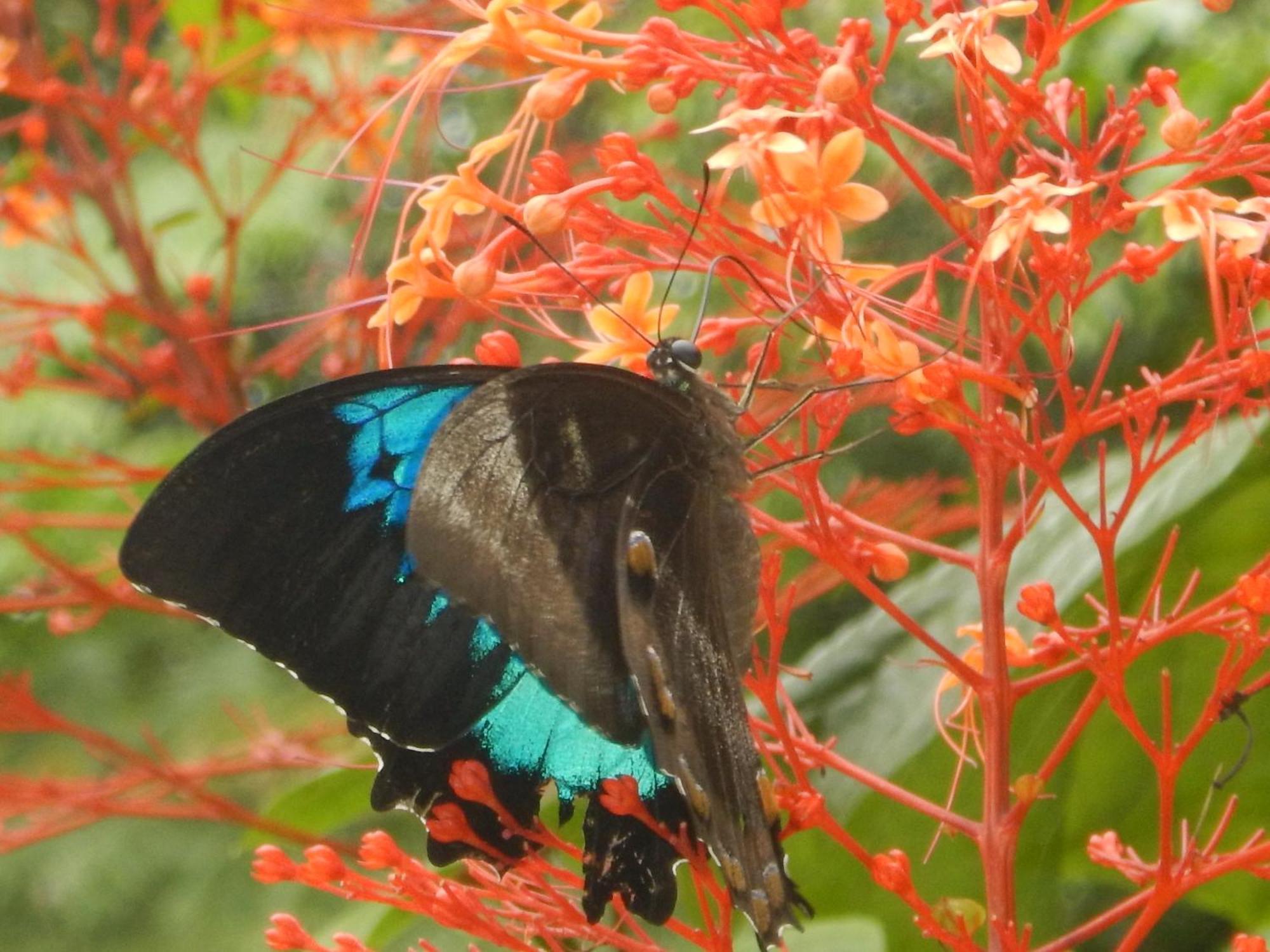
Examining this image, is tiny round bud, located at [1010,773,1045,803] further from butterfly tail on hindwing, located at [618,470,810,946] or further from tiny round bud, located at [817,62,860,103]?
tiny round bud, located at [817,62,860,103]

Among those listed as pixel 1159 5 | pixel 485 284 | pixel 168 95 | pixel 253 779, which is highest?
pixel 1159 5

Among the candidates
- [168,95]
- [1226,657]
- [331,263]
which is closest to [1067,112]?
[1226,657]

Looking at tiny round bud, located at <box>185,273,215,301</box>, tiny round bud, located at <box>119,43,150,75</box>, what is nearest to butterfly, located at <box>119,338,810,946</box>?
tiny round bud, located at <box>185,273,215,301</box>

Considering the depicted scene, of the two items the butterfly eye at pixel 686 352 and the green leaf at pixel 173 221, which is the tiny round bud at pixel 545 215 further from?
the green leaf at pixel 173 221

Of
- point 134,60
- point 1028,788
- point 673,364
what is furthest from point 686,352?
A: point 134,60

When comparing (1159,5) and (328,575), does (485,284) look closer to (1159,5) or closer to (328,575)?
(328,575)

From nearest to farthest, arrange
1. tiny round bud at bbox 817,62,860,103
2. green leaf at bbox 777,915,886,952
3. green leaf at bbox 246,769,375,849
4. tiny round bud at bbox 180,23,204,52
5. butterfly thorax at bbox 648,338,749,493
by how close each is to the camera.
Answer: tiny round bud at bbox 817,62,860,103
butterfly thorax at bbox 648,338,749,493
green leaf at bbox 777,915,886,952
green leaf at bbox 246,769,375,849
tiny round bud at bbox 180,23,204,52

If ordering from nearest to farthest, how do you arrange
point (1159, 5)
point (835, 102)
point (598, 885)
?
point (835, 102) < point (598, 885) < point (1159, 5)
